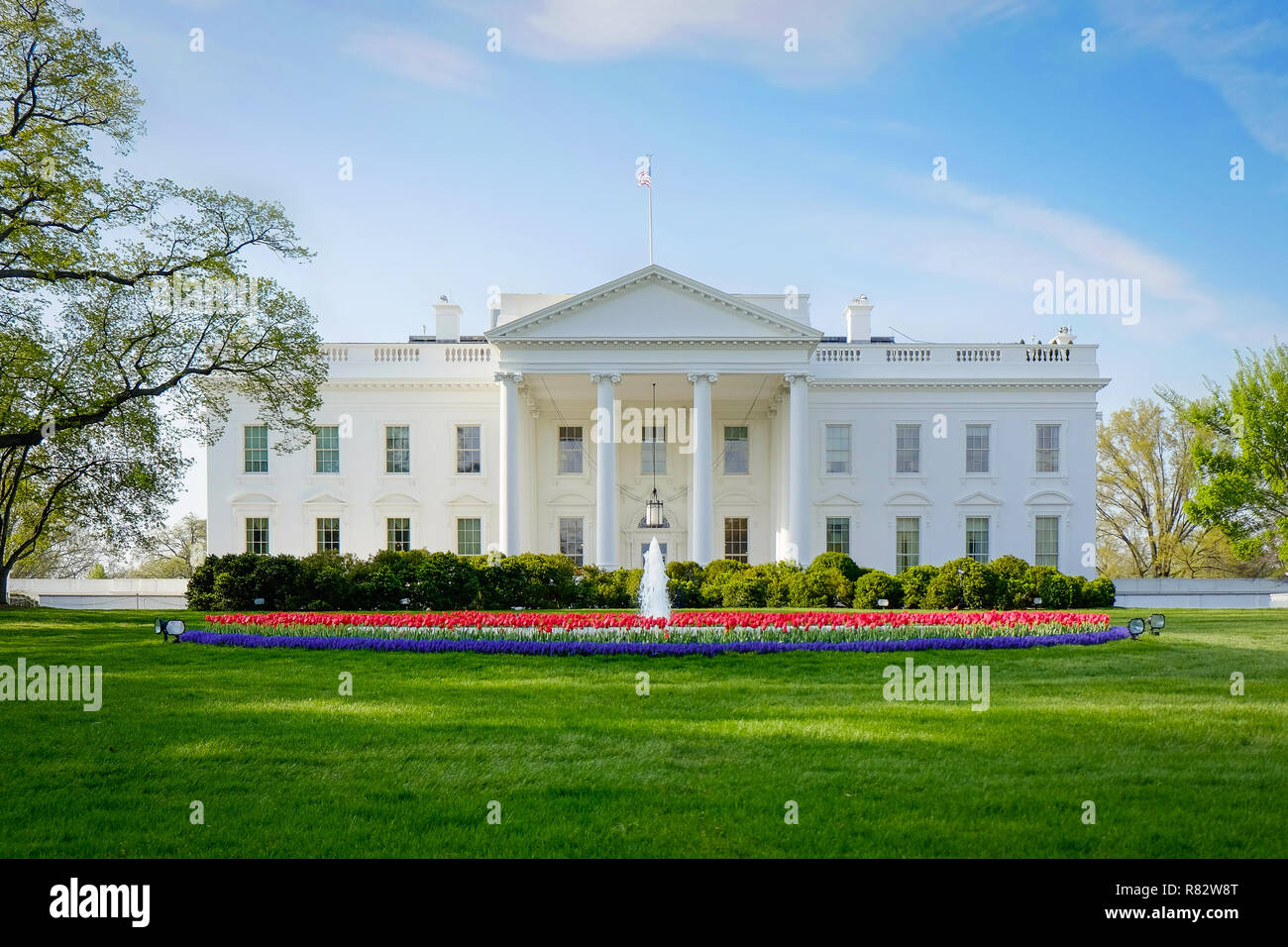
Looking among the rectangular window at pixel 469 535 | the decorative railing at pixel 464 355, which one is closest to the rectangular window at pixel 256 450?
the decorative railing at pixel 464 355

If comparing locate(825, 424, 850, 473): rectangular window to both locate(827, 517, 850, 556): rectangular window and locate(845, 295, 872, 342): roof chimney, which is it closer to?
locate(827, 517, 850, 556): rectangular window

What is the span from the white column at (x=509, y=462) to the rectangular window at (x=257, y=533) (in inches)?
401

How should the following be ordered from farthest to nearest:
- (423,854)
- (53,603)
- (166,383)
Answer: (53,603) → (166,383) → (423,854)

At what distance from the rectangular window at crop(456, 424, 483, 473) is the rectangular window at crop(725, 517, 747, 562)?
10.0 m

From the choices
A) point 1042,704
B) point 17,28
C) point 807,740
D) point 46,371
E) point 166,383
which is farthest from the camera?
point 166,383

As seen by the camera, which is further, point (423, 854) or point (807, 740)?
point (807, 740)

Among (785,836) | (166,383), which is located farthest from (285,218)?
(785,836)

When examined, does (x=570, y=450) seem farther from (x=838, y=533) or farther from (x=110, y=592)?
(x=110, y=592)

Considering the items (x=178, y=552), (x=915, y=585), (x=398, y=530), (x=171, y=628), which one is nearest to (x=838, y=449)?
(x=915, y=585)

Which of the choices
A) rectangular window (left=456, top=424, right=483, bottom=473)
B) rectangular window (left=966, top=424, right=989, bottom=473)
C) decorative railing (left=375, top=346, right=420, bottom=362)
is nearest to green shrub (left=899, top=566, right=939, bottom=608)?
rectangular window (left=966, top=424, right=989, bottom=473)

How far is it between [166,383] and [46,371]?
233cm

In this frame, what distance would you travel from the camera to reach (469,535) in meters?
33.6
